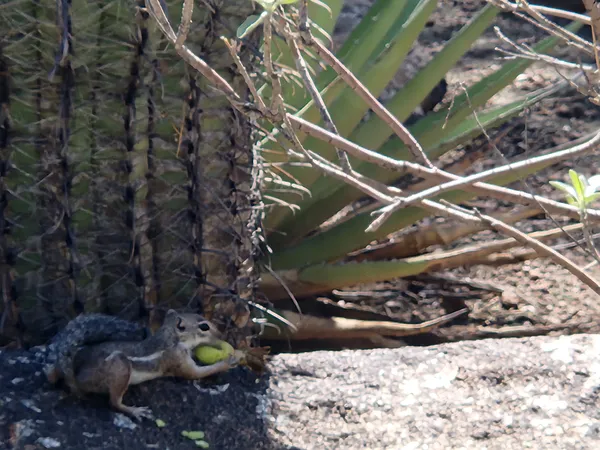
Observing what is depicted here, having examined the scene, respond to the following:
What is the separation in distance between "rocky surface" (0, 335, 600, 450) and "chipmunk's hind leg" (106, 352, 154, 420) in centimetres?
2

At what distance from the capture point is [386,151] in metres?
2.61

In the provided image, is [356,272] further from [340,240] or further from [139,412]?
[139,412]

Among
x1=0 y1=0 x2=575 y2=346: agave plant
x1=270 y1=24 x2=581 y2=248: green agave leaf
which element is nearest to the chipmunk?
x1=0 y1=0 x2=575 y2=346: agave plant

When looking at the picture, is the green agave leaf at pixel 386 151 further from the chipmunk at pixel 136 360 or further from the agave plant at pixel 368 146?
the chipmunk at pixel 136 360

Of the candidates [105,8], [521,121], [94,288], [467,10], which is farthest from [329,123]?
[467,10]

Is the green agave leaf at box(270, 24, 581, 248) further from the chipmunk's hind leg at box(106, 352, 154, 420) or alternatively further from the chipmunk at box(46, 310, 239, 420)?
the chipmunk's hind leg at box(106, 352, 154, 420)

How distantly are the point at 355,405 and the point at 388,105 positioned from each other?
139 centimetres

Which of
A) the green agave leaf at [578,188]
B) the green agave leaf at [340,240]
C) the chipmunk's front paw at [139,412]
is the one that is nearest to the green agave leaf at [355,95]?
the green agave leaf at [340,240]

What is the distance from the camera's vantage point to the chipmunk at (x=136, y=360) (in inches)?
52.2

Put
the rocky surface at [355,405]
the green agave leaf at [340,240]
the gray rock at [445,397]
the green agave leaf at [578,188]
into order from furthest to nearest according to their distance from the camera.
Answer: the green agave leaf at [340,240]
the gray rock at [445,397]
the rocky surface at [355,405]
the green agave leaf at [578,188]

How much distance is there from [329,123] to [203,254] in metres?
0.64

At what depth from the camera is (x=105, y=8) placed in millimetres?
1434

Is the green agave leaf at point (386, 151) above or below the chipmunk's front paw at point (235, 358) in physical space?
above

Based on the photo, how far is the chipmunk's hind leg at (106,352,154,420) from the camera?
1318mm
